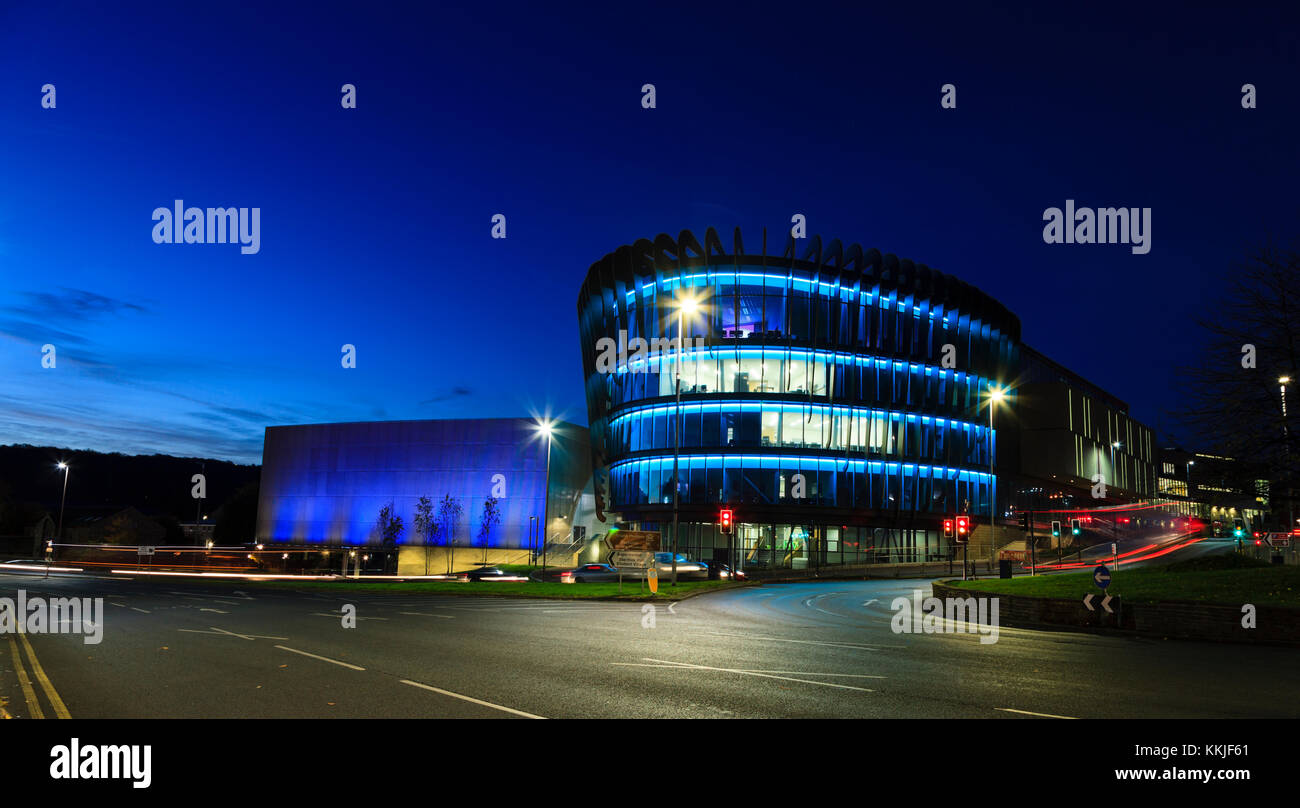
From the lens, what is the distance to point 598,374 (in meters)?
73.9

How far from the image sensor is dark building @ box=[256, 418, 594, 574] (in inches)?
3041

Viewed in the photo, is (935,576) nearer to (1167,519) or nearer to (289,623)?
(289,623)

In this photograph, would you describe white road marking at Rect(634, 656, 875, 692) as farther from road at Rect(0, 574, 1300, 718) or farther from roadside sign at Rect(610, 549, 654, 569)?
roadside sign at Rect(610, 549, 654, 569)

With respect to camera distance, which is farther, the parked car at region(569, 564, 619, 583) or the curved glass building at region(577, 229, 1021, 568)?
the curved glass building at region(577, 229, 1021, 568)

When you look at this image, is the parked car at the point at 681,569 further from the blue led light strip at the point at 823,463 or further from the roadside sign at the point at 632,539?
the blue led light strip at the point at 823,463

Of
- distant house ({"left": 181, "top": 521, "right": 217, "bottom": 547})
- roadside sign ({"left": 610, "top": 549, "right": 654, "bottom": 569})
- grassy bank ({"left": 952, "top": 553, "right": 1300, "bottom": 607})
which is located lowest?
distant house ({"left": 181, "top": 521, "right": 217, "bottom": 547})

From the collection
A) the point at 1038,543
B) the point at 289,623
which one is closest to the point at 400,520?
A: the point at 1038,543

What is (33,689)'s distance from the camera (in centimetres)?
996

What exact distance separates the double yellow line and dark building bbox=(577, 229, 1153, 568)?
51.7 m

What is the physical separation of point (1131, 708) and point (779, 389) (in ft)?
184

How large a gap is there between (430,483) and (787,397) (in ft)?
118

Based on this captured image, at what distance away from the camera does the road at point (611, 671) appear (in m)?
9.01

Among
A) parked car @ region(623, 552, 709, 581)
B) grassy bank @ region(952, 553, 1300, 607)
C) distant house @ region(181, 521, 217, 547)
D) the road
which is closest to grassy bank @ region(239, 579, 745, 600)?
parked car @ region(623, 552, 709, 581)

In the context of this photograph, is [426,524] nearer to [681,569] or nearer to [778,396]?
[778,396]
